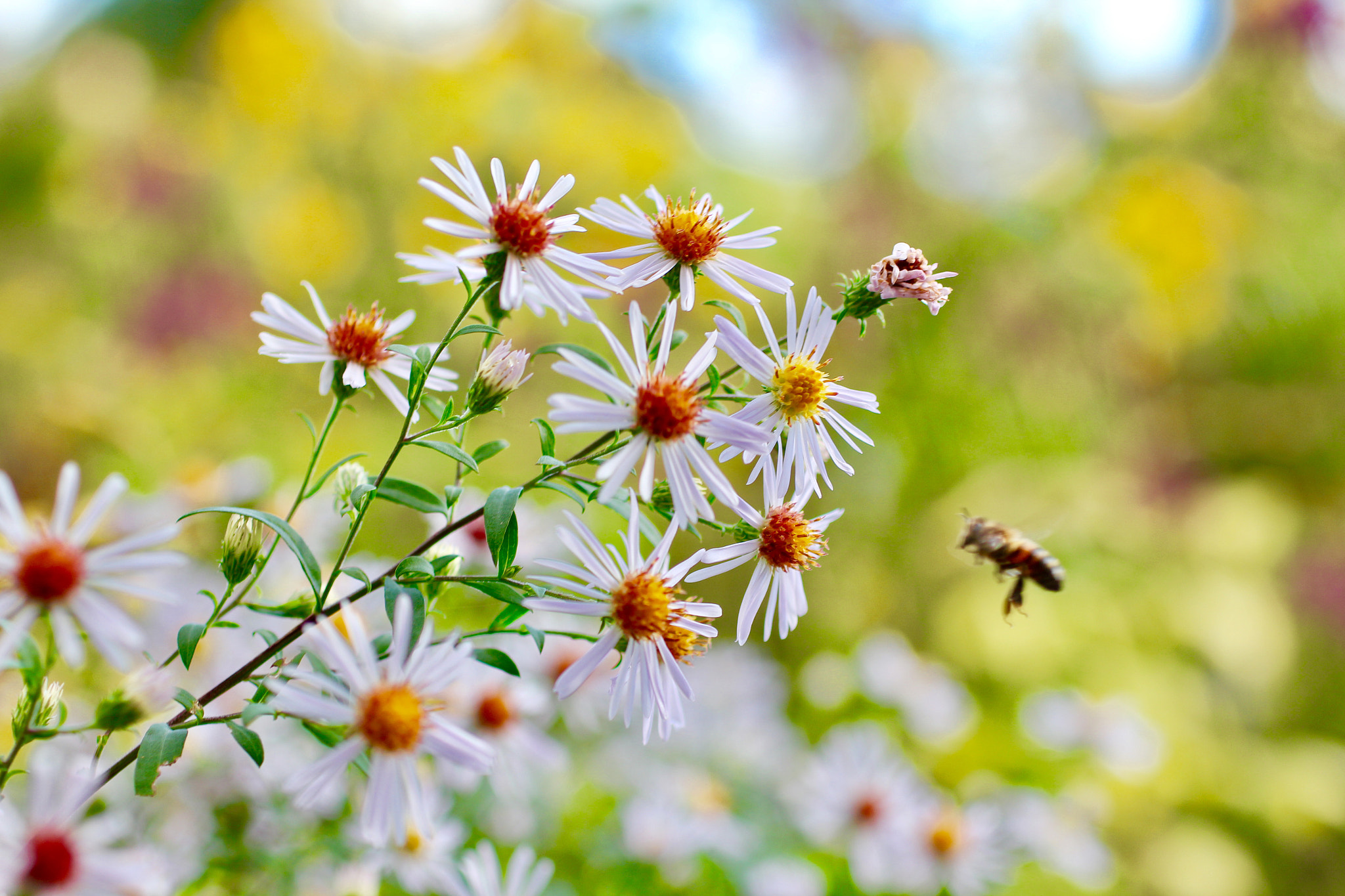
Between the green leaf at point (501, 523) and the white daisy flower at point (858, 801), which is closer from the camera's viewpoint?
the green leaf at point (501, 523)

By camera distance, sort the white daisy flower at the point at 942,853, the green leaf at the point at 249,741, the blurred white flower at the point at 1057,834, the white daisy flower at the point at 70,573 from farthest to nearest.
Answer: the blurred white flower at the point at 1057,834, the white daisy flower at the point at 942,853, the green leaf at the point at 249,741, the white daisy flower at the point at 70,573

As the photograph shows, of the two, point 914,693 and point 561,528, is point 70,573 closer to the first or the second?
point 561,528

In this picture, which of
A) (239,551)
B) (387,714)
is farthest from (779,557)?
(239,551)

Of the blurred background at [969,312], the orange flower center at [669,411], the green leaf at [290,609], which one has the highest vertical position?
the blurred background at [969,312]

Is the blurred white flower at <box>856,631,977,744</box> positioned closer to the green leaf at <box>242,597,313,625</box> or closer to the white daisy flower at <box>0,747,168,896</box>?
the green leaf at <box>242,597,313,625</box>

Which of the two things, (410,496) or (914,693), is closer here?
(410,496)

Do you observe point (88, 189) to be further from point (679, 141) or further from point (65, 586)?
point (65, 586)

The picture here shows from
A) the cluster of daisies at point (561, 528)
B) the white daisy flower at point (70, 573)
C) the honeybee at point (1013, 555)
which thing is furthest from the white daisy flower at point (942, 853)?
the white daisy flower at point (70, 573)

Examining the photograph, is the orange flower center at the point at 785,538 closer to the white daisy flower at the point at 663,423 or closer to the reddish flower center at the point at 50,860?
the white daisy flower at the point at 663,423

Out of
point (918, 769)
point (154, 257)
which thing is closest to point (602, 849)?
point (918, 769)
